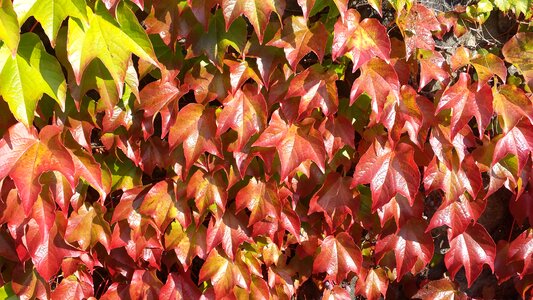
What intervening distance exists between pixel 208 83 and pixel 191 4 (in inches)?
10.5

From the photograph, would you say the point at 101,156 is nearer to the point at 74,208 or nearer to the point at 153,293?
the point at 74,208

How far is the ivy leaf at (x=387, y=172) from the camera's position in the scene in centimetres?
182

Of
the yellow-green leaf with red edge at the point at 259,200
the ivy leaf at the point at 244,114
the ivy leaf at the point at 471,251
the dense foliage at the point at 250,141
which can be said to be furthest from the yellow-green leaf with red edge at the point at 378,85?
the ivy leaf at the point at 471,251

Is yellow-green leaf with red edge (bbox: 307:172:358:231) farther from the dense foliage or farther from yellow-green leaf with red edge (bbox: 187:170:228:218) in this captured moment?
yellow-green leaf with red edge (bbox: 187:170:228:218)

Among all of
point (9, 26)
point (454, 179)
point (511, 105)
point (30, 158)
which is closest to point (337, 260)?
point (454, 179)

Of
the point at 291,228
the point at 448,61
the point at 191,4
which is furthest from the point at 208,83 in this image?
the point at 448,61

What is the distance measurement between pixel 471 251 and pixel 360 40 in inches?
35.9

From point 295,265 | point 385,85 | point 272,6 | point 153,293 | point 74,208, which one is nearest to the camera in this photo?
point 272,6

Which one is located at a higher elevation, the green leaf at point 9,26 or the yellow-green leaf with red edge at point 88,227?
the green leaf at point 9,26

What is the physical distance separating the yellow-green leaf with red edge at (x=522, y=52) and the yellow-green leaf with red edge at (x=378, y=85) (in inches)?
19.7

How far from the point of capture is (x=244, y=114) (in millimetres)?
1751

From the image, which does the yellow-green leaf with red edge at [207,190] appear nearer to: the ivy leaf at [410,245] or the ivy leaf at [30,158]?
the ivy leaf at [30,158]

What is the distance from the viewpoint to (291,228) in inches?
76.0

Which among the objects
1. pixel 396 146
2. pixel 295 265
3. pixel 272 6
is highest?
pixel 272 6
